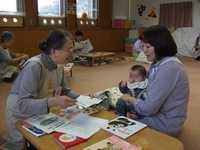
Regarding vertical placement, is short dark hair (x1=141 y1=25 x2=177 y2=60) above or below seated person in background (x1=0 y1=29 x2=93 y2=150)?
above

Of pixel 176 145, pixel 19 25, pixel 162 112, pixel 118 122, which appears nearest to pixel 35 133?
pixel 118 122

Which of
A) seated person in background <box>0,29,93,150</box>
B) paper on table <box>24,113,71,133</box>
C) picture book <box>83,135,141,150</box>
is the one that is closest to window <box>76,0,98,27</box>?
seated person in background <box>0,29,93,150</box>

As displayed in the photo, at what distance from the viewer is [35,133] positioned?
3.64ft

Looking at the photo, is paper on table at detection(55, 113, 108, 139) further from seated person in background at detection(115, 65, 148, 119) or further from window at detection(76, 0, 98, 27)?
window at detection(76, 0, 98, 27)

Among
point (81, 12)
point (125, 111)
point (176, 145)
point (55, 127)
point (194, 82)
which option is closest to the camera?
point (176, 145)

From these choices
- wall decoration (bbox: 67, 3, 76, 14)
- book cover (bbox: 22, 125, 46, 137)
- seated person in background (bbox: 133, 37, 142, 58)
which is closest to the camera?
book cover (bbox: 22, 125, 46, 137)

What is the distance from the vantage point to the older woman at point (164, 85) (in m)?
1.36

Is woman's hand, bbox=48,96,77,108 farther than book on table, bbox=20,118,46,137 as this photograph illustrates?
Yes

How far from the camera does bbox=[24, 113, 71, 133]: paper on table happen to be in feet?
3.83

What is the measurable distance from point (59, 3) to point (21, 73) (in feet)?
18.1

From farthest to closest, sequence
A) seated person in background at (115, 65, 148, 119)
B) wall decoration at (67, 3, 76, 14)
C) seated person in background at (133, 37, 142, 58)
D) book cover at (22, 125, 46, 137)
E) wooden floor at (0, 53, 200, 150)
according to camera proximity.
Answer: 1. wall decoration at (67, 3, 76, 14)
2. seated person in background at (133, 37, 142, 58)
3. wooden floor at (0, 53, 200, 150)
4. seated person in background at (115, 65, 148, 119)
5. book cover at (22, 125, 46, 137)

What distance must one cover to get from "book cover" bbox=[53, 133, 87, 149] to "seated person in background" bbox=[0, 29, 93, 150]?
0.21 metres

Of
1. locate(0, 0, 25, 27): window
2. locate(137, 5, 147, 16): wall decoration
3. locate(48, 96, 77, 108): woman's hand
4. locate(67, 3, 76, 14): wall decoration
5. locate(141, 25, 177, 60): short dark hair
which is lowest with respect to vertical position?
locate(48, 96, 77, 108): woman's hand

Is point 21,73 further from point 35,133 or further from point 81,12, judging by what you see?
point 81,12
